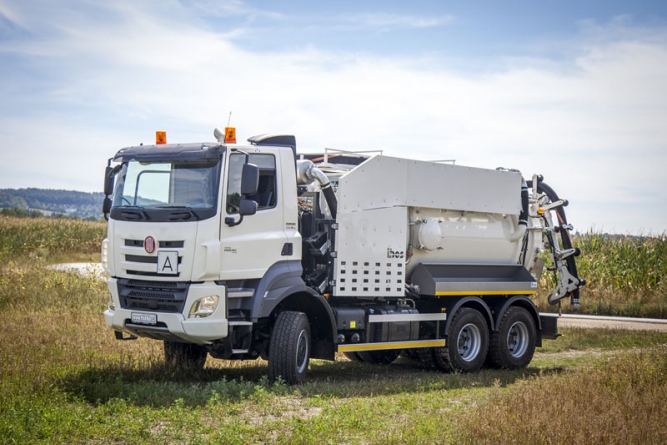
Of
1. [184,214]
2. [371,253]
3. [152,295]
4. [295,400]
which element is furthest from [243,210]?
[371,253]

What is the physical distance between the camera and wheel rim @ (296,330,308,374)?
11.6 metres

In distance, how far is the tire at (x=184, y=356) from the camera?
485 inches

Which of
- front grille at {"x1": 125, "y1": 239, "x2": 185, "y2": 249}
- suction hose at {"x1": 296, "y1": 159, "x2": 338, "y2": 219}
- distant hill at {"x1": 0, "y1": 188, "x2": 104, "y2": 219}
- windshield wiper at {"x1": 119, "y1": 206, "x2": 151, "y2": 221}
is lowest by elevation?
front grille at {"x1": 125, "y1": 239, "x2": 185, "y2": 249}

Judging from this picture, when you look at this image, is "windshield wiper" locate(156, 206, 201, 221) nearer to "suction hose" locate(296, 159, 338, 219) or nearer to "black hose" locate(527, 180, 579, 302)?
"suction hose" locate(296, 159, 338, 219)

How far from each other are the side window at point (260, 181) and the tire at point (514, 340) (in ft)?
19.0

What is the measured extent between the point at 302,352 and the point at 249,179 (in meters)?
2.83

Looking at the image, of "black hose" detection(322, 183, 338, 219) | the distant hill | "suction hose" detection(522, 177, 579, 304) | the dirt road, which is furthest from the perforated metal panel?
the distant hill

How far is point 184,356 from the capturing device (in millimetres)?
12555

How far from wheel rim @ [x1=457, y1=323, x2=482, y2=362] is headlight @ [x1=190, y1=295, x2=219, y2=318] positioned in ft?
18.3

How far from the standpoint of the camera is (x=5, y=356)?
11602mm

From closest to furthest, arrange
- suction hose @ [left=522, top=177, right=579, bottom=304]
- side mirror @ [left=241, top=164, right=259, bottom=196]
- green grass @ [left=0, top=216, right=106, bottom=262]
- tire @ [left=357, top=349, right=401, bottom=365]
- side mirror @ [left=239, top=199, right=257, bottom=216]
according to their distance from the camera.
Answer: side mirror @ [left=241, top=164, right=259, bottom=196]
side mirror @ [left=239, top=199, right=257, bottom=216]
tire @ [left=357, top=349, right=401, bottom=365]
suction hose @ [left=522, top=177, right=579, bottom=304]
green grass @ [left=0, top=216, right=106, bottom=262]

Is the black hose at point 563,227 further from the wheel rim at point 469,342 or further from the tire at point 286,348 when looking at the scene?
the tire at point 286,348

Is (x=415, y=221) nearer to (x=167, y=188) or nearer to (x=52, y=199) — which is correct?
(x=167, y=188)

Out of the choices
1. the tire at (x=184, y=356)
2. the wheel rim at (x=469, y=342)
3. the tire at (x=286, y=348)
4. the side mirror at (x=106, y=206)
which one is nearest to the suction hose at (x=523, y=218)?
the wheel rim at (x=469, y=342)
